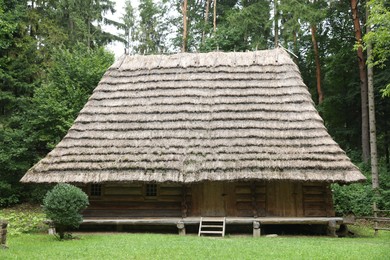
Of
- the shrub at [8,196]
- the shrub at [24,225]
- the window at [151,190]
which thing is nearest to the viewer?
the shrub at [24,225]

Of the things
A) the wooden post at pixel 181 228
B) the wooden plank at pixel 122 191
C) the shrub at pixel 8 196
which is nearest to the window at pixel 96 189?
the wooden plank at pixel 122 191

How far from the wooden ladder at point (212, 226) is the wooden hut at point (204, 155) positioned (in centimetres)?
41

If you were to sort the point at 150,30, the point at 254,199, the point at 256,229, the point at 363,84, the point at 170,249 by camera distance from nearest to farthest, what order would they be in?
the point at 170,249
the point at 256,229
the point at 254,199
the point at 363,84
the point at 150,30

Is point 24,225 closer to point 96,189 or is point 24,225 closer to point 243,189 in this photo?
point 96,189

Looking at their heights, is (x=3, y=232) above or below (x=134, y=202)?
below

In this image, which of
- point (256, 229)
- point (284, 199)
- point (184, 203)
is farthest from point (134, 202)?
point (284, 199)

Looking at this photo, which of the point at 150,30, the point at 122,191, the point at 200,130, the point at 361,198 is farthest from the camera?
the point at 150,30

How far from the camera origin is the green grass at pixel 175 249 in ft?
35.5

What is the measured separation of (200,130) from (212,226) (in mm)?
4220

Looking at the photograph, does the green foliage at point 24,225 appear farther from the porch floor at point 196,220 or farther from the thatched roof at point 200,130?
the porch floor at point 196,220

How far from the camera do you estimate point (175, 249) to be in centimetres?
1197

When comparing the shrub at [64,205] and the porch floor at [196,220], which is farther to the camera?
the porch floor at [196,220]

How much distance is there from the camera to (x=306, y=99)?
61.8 feet

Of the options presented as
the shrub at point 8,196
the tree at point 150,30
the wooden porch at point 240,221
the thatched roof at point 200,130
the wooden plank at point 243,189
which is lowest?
the wooden porch at point 240,221
